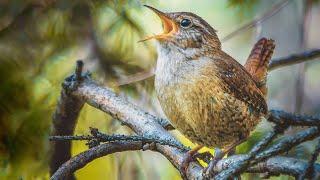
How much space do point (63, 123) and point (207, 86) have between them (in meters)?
0.41

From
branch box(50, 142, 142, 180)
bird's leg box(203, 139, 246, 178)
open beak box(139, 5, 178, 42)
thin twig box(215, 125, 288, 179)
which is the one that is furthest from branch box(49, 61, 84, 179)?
thin twig box(215, 125, 288, 179)

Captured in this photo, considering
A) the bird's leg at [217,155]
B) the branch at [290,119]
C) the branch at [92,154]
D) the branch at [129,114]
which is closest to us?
the branch at [290,119]

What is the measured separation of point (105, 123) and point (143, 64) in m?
0.16

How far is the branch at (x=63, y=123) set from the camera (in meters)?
1.39

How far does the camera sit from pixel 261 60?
46.2 inches

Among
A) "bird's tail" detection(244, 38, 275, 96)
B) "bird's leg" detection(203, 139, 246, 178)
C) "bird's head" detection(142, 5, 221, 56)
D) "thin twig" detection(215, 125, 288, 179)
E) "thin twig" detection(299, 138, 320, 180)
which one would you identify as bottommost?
"thin twig" detection(299, 138, 320, 180)

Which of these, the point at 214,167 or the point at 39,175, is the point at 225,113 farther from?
the point at 39,175

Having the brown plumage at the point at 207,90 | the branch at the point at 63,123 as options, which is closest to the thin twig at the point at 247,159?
the brown plumage at the point at 207,90

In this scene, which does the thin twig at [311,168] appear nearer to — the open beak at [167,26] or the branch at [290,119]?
the branch at [290,119]

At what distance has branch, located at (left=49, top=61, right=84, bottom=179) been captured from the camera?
139cm

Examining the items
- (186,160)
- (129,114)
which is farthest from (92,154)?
(186,160)

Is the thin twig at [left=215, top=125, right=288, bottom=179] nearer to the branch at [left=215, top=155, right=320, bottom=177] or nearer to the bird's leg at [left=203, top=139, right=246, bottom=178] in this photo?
the branch at [left=215, top=155, right=320, bottom=177]

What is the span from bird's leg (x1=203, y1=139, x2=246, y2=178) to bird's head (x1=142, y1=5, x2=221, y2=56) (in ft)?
0.65

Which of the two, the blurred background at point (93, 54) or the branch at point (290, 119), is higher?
the blurred background at point (93, 54)
